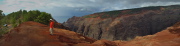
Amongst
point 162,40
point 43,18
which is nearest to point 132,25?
point 43,18

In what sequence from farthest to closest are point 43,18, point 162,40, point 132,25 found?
1. point 132,25
2. point 43,18
3. point 162,40

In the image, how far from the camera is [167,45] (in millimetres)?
18766

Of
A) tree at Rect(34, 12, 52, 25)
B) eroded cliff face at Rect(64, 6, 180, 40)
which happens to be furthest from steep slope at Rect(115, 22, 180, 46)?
eroded cliff face at Rect(64, 6, 180, 40)

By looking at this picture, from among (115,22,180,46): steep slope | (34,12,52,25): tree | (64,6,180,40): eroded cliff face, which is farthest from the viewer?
(64,6,180,40): eroded cliff face

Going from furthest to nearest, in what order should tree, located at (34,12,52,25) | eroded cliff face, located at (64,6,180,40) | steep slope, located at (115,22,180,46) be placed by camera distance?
eroded cliff face, located at (64,6,180,40)
tree, located at (34,12,52,25)
steep slope, located at (115,22,180,46)

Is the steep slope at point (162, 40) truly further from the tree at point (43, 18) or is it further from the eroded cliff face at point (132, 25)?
the eroded cliff face at point (132, 25)

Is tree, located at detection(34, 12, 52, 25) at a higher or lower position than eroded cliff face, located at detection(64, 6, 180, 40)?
higher

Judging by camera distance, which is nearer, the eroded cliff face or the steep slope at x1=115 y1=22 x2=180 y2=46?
the steep slope at x1=115 y1=22 x2=180 y2=46

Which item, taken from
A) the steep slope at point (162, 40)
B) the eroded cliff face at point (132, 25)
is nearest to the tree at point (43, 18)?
the steep slope at point (162, 40)

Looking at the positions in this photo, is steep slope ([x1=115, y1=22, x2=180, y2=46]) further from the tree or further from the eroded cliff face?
the eroded cliff face

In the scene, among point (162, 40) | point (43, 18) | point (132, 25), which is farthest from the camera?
point (132, 25)

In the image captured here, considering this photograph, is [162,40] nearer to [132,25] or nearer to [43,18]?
[43,18]

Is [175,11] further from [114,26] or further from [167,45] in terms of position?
[167,45]

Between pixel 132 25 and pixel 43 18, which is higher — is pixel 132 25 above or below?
below
